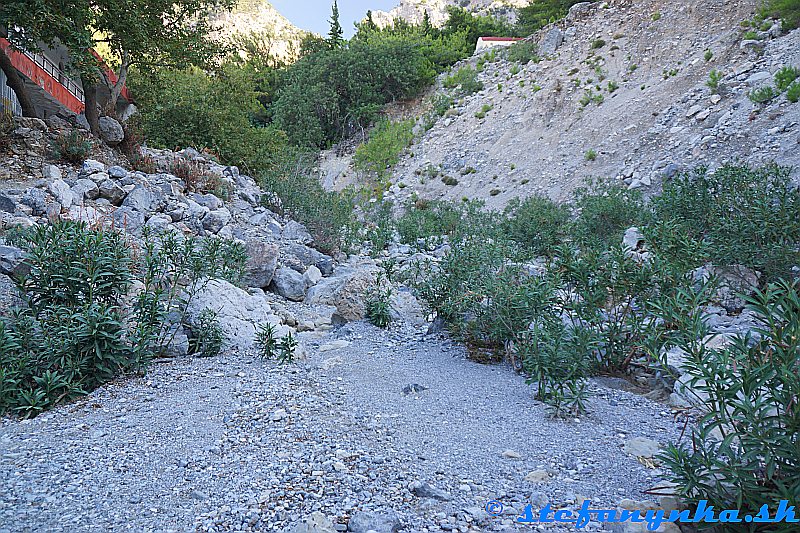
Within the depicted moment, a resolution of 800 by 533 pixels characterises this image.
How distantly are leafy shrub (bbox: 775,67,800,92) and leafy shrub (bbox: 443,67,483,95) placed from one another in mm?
12869

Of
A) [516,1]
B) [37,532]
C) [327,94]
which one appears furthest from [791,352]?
[516,1]

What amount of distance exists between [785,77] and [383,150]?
1403 centimetres

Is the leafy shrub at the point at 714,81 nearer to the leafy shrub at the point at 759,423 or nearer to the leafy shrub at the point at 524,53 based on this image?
the leafy shrub at the point at 524,53

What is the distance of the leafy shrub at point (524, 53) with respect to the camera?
22667mm

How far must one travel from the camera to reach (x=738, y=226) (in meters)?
5.45

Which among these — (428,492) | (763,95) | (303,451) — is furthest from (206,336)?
(763,95)

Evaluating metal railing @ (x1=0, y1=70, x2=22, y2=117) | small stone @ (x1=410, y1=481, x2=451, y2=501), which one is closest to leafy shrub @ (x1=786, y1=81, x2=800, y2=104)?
small stone @ (x1=410, y1=481, x2=451, y2=501)

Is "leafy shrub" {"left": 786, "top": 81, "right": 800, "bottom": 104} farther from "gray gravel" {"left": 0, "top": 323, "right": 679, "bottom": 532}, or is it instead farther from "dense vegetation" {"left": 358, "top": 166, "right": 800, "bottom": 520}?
"gray gravel" {"left": 0, "top": 323, "right": 679, "bottom": 532}

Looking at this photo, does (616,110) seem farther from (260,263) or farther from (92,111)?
(92,111)

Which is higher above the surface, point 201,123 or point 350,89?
point 350,89

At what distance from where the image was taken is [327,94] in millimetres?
25125

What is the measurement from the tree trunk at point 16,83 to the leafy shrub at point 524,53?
59.1 ft

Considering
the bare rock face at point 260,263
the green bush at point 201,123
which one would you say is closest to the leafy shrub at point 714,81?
the green bush at point 201,123

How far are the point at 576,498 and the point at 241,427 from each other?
5.83 ft
